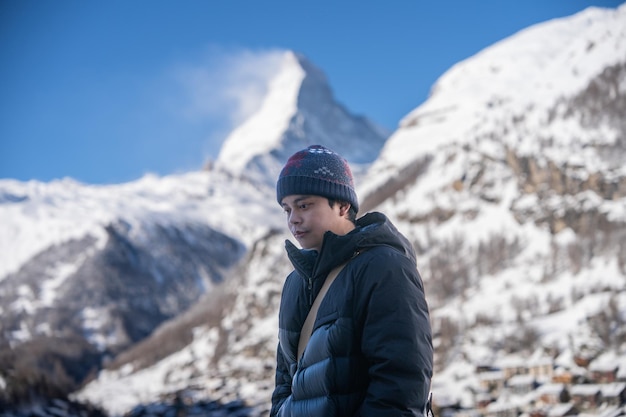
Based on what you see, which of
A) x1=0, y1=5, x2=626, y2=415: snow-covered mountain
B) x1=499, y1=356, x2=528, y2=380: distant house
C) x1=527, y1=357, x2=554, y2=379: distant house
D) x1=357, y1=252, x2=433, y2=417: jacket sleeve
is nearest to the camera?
x1=357, y1=252, x2=433, y2=417: jacket sleeve

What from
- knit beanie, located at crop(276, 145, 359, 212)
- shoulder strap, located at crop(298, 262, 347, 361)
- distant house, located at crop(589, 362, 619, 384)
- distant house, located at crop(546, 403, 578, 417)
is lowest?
shoulder strap, located at crop(298, 262, 347, 361)

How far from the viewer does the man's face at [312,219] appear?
3016 millimetres

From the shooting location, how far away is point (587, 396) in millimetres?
28703

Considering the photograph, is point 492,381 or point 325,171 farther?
point 492,381

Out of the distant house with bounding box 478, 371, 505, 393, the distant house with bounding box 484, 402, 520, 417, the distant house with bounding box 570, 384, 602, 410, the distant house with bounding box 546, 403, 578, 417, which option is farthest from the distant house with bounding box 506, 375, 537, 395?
the distant house with bounding box 546, 403, 578, 417

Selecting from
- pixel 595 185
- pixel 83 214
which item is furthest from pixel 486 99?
pixel 83 214

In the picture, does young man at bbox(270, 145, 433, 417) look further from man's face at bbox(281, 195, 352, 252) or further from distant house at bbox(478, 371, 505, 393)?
distant house at bbox(478, 371, 505, 393)

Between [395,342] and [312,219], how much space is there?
0.73 m

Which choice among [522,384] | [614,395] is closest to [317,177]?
[614,395]

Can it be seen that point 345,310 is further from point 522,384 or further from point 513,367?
point 513,367

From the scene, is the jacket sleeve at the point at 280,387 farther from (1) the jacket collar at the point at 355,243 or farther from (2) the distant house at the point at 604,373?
(2) the distant house at the point at 604,373

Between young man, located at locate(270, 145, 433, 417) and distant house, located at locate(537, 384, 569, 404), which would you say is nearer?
young man, located at locate(270, 145, 433, 417)

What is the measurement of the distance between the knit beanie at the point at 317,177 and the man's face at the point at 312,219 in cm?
4

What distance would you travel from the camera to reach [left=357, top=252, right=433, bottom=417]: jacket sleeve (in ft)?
8.21
